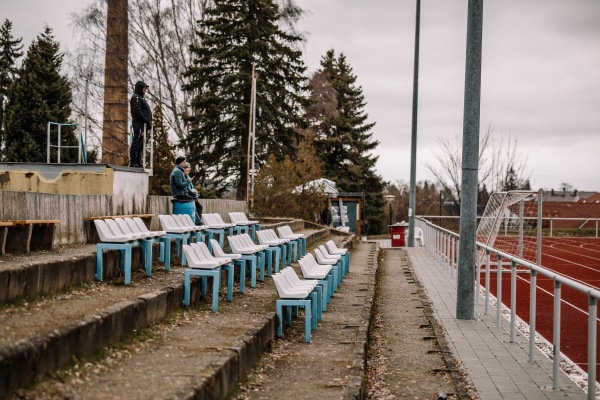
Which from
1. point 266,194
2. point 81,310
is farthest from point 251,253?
point 266,194

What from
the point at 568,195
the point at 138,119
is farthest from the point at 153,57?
the point at 568,195

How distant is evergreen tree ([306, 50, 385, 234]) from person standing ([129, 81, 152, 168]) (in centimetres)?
3959

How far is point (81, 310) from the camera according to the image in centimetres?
753

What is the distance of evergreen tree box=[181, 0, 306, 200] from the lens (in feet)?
126

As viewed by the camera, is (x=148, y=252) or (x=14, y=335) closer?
(x=14, y=335)

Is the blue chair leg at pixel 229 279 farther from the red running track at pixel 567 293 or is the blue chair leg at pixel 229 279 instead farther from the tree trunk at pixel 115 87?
the tree trunk at pixel 115 87

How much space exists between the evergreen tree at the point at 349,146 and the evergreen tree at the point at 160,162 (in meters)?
25.3

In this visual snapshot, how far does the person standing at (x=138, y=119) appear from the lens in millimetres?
15969

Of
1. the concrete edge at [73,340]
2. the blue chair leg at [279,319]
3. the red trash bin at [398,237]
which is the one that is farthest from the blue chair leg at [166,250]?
the red trash bin at [398,237]

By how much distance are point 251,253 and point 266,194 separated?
1966 centimetres

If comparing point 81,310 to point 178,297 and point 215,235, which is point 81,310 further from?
point 215,235

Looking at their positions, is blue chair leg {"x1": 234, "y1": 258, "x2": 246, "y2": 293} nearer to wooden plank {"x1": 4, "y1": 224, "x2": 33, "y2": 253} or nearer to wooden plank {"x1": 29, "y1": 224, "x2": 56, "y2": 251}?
wooden plank {"x1": 29, "y1": 224, "x2": 56, "y2": 251}

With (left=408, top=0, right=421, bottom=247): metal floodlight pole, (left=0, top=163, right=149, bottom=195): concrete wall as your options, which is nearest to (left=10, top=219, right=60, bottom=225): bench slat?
(left=0, top=163, right=149, bottom=195): concrete wall

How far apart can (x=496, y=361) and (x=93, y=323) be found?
5.07 m
